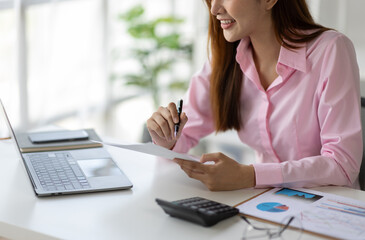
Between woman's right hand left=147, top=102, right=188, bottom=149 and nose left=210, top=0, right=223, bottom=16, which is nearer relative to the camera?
woman's right hand left=147, top=102, right=188, bottom=149

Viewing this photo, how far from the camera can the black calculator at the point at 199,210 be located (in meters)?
1.18

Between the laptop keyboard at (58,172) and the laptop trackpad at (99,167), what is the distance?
2 centimetres

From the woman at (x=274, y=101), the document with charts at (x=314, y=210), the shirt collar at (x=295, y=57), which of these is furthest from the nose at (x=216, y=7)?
the document with charts at (x=314, y=210)

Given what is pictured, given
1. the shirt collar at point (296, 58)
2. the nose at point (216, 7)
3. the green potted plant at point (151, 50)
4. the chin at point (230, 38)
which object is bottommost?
the green potted plant at point (151, 50)

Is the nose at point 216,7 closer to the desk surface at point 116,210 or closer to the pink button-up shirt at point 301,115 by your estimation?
the pink button-up shirt at point 301,115

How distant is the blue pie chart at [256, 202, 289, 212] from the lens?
1274 millimetres

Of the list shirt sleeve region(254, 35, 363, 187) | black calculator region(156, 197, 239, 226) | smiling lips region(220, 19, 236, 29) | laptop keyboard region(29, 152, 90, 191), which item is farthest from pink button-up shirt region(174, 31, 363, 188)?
laptop keyboard region(29, 152, 90, 191)

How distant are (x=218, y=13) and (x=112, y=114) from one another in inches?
131

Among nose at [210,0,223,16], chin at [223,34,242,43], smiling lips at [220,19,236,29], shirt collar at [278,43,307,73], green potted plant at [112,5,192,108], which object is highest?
nose at [210,0,223,16]

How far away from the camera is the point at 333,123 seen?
1610 mm

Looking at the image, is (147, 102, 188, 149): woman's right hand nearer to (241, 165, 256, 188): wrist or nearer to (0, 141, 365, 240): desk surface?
(0, 141, 365, 240): desk surface

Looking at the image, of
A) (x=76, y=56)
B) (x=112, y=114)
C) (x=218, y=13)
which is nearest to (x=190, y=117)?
(x=218, y=13)

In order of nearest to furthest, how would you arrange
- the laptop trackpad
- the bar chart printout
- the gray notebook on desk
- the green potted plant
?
the bar chart printout → the laptop trackpad → the gray notebook on desk → the green potted plant

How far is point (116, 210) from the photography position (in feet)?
4.20
